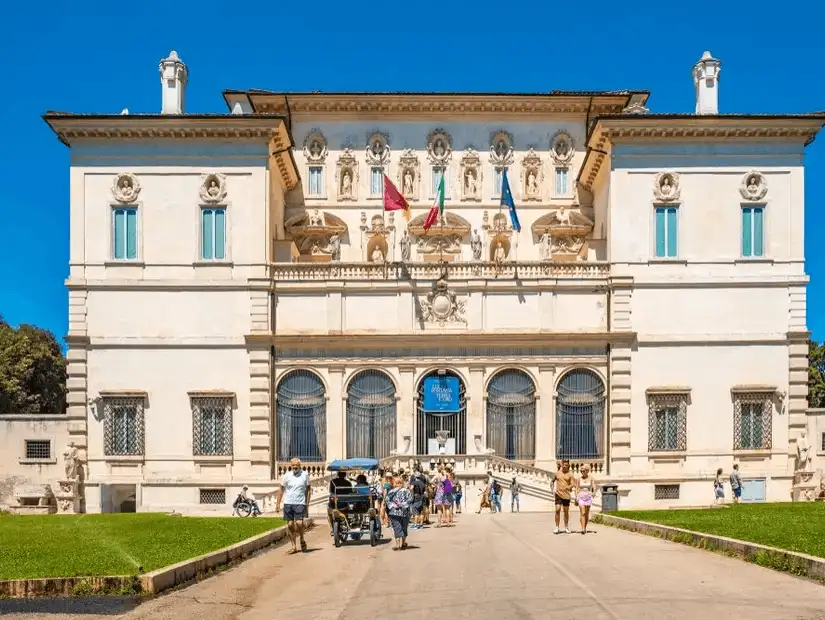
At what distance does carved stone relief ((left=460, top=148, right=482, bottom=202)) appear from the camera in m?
53.9

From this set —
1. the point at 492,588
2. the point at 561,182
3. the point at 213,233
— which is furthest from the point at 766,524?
the point at 561,182

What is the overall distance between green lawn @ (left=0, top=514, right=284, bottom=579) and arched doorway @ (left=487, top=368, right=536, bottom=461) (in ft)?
47.6

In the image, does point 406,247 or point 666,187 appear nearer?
point 666,187

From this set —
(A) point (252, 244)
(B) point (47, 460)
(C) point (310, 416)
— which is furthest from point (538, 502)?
(B) point (47, 460)

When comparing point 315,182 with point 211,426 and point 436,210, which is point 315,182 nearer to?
point 436,210

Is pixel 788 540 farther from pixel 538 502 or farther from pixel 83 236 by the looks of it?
pixel 83 236

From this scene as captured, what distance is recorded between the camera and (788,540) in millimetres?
22141

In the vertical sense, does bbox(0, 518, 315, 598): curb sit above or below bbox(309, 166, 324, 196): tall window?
below

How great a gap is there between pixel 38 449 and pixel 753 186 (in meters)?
32.4

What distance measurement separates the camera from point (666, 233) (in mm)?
47156

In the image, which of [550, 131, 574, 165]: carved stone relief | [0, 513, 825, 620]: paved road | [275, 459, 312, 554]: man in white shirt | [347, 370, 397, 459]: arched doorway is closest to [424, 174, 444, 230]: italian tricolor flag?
[550, 131, 574, 165]: carved stone relief

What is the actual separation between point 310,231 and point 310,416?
10.1 metres

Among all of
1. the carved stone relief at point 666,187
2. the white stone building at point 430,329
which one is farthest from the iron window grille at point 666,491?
the carved stone relief at point 666,187

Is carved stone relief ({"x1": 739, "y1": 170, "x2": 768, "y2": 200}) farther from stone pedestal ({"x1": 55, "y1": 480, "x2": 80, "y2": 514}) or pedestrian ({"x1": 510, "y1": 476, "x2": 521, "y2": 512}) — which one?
stone pedestal ({"x1": 55, "y1": 480, "x2": 80, "y2": 514})
